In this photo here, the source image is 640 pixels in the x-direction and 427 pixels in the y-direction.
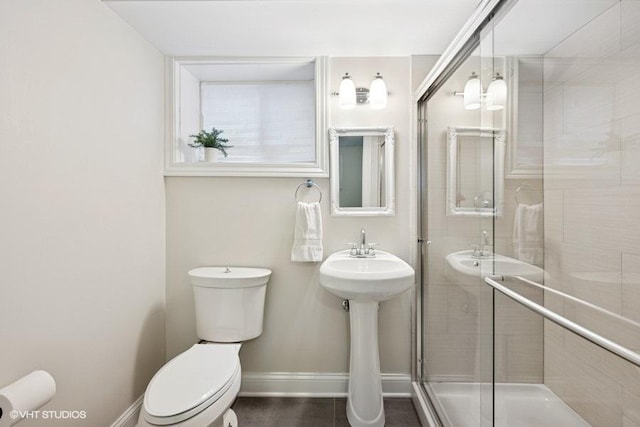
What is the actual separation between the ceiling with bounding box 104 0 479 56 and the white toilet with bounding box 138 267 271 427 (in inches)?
52.3

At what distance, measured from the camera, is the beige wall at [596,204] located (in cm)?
65

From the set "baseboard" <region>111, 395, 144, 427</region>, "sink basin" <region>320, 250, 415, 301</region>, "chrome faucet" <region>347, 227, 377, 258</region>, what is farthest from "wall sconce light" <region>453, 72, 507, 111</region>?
"baseboard" <region>111, 395, 144, 427</region>

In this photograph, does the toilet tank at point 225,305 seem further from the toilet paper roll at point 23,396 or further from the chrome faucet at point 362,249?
the toilet paper roll at point 23,396

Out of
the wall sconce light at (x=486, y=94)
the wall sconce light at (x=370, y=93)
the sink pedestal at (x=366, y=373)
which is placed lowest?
the sink pedestal at (x=366, y=373)

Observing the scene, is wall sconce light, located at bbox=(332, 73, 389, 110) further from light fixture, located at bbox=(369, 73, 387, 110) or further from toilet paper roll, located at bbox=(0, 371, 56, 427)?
toilet paper roll, located at bbox=(0, 371, 56, 427)

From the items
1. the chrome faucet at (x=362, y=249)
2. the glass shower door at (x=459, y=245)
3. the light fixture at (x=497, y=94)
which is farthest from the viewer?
the chrome faucet at (x=362, y=249)

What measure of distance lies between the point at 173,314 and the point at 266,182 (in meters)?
1.01

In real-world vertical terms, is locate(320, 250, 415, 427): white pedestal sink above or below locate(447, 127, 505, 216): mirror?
below

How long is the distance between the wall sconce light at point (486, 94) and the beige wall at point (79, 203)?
158 centimetres

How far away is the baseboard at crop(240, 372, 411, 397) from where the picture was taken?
1908 mm

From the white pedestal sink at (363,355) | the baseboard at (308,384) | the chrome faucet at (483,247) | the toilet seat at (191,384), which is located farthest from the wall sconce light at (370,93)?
the baseboard at (308,384)

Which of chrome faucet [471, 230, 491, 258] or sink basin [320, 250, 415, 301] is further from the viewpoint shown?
sink basin [320, 250, 415, 301]

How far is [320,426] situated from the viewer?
1645 millimetres

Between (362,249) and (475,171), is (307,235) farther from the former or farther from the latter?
(475,171)
